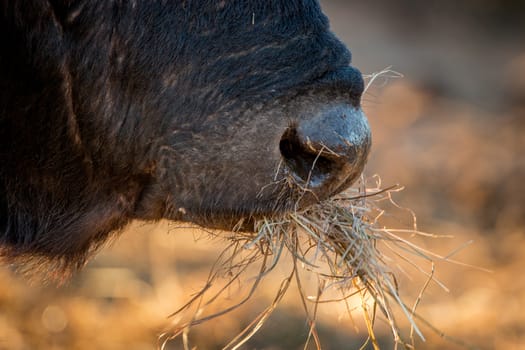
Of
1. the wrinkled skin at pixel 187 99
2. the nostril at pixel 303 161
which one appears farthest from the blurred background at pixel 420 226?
the nostril at pixel 303 161

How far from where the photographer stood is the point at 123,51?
83.4 inches

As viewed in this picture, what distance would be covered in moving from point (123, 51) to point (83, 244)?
61cm

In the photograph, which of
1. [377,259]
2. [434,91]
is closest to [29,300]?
[377,259]

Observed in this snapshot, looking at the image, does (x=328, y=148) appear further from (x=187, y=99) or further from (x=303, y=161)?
(x=187, y=99)

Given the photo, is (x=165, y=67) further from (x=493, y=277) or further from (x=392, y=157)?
(x=392, y=157)

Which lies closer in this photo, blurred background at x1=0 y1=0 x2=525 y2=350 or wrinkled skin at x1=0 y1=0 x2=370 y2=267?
wrinkled skin at x1=0 y1=0 x2=370 y2=267

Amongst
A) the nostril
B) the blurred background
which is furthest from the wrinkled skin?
the blurred background

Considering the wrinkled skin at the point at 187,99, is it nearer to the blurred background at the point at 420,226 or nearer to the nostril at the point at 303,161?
the nostril at the point at 303,161

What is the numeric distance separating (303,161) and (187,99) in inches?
13.2

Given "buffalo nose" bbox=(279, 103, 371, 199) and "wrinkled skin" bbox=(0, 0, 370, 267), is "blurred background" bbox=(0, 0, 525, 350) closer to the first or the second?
"wrinkled skin" bbox=(0, 0, 370, 267)

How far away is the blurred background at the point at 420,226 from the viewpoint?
442 centimetres

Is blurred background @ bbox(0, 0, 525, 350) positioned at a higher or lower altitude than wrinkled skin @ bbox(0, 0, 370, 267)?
lower

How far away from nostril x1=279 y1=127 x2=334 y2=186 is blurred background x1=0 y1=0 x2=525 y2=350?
0.44m

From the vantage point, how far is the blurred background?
14.5 feet
